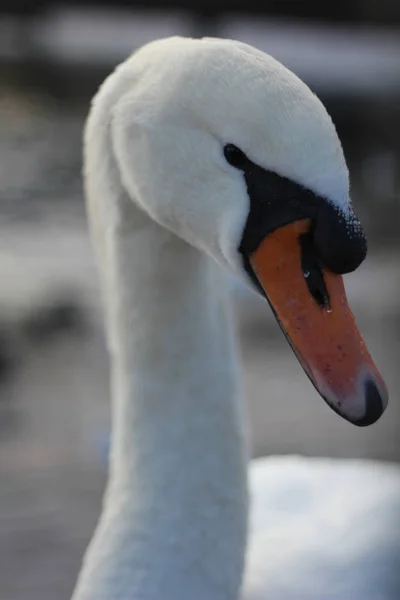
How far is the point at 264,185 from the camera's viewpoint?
1.33 metres

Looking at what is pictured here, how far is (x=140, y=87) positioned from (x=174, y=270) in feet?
0.87

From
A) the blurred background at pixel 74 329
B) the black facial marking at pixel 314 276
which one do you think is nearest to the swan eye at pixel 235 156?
the black facial marking at pixel 314 276

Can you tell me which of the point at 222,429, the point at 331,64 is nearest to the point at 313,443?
the point at 222,429

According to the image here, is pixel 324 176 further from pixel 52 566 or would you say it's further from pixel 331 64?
pixel 331 64

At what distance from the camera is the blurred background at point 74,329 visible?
3.36m

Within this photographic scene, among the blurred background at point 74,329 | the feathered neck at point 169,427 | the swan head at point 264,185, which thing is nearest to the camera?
the swan head at point 264,185

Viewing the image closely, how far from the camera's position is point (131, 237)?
162cm

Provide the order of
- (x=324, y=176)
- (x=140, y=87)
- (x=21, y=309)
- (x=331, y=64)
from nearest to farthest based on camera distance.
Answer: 1. (x=324, y=176)
2. (x=140, y=87)
3. (x=21, y=309)
4. (x=331, y=64)

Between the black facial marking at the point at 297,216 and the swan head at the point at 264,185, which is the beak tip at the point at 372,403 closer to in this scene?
the swan head at the point at 264,185

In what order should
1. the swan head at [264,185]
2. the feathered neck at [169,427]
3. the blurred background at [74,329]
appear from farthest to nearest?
the blurred background at [74,329] < the feathered neck at [169,427] < the swan head at [264,185]

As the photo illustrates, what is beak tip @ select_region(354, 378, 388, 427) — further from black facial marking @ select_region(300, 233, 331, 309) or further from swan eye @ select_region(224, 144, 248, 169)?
swan eye @ select_region(224, 144, 248, 169)

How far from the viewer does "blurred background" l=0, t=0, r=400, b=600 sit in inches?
132

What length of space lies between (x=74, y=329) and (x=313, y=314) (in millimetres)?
3410

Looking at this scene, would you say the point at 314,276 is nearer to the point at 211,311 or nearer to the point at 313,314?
the point at 313,314
